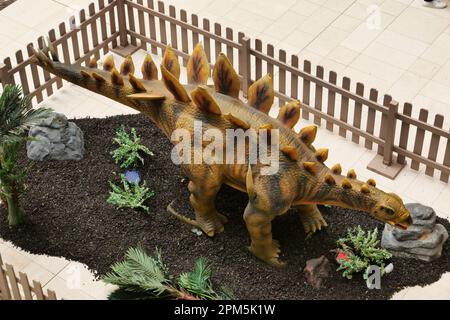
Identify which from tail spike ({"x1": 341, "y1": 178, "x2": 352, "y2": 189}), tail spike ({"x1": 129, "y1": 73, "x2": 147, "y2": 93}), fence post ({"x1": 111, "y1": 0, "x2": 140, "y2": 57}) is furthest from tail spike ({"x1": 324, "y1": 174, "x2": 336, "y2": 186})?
fence post ({"x1": 111, "y1": 0, "x2": 140, "y2": 57})

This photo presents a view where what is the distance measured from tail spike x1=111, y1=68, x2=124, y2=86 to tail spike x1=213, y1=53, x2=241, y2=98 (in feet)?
3.98

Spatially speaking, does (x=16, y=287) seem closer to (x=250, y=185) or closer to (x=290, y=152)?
(x=250, y=185)

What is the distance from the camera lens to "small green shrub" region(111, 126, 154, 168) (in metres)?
11.9

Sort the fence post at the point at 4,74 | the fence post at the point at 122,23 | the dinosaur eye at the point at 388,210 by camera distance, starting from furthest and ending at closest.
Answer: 1. the fence post at the point at 122,23
2. the fence post at the point at 4,74
3. the dinosaur eye at the point at 388,210

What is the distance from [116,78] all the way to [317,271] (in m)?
3.38

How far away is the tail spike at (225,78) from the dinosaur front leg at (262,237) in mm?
1436

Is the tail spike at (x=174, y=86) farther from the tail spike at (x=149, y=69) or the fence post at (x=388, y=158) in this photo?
the fence post at (x=388, y=158)

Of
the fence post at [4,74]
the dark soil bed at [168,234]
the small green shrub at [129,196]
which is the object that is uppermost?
the fence post at [4,74]

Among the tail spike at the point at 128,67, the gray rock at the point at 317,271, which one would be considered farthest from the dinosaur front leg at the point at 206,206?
the tail spike at the point at 128,67

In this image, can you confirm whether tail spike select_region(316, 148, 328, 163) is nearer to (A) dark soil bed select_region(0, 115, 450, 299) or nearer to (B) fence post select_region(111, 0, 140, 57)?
(A) dark soil bed select_region(0, 115, 450, 299)

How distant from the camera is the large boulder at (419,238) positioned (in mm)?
10531

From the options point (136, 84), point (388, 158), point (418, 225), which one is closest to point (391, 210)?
point (418, 225)
